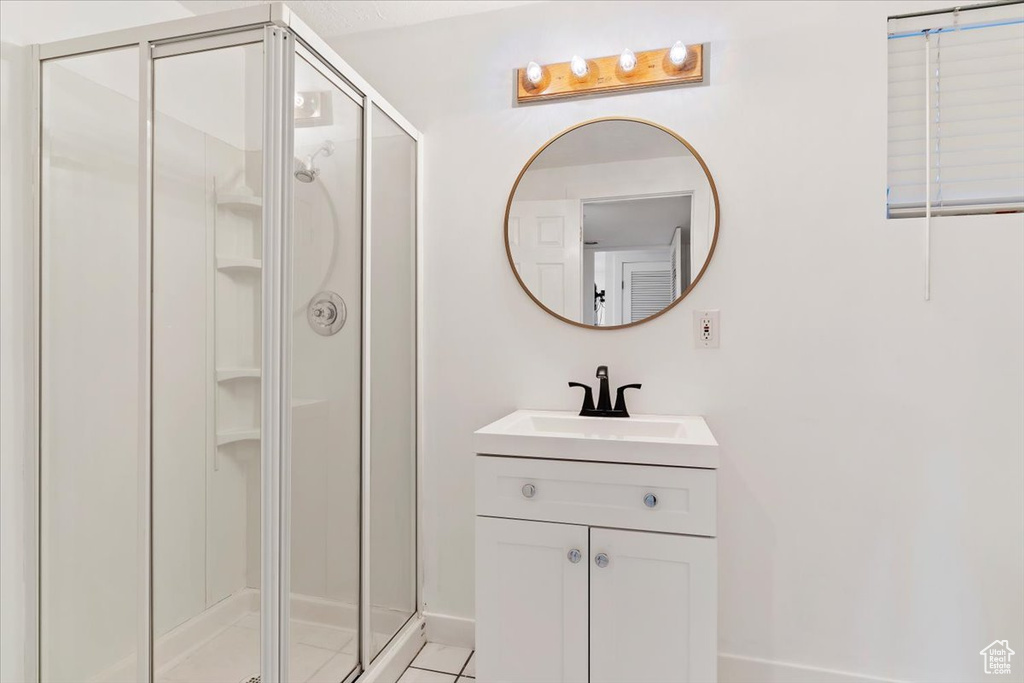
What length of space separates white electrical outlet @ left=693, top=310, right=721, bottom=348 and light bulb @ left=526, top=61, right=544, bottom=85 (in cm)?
99

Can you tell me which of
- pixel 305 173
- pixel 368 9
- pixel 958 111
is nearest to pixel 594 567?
pixel 305 173

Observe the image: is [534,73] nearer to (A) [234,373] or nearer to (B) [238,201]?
(B) [238,201]

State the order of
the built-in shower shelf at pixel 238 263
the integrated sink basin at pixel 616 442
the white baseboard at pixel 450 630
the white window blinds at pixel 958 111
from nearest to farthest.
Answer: the built-in shower shelf at pixel 238 263, the integrated sink basin at pixel 616 442, the white window blinds at pixel 958 111, the white baseboard at pixel 450 630

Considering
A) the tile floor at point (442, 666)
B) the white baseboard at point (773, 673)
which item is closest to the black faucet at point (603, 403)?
the white baseboard at point (773, 673)

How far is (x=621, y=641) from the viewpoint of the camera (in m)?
1.43

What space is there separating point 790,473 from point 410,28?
2.14 m

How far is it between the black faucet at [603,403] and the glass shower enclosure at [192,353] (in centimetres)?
80

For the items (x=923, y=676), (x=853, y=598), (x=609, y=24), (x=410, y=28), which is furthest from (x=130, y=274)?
(x=923, y=676)

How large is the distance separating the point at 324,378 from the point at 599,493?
0.81 metres

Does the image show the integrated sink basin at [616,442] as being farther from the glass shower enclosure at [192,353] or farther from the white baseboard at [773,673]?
the white baseboard at [773,673]

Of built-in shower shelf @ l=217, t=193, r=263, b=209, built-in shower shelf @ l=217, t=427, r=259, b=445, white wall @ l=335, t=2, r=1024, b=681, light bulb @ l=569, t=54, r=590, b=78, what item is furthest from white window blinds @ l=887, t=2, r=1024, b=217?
built-in shower shelf @ l=217, t=427, r=259, b=445

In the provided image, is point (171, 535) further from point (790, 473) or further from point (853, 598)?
point (853, 598)

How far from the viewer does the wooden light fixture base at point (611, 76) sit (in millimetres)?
1828

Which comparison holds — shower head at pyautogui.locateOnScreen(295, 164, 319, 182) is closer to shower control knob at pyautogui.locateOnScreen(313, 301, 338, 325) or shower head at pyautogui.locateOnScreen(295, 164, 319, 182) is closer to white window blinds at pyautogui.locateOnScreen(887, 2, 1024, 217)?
shower control knob at pyautogui.locateOnScreen(313, 301, 338, 325)
